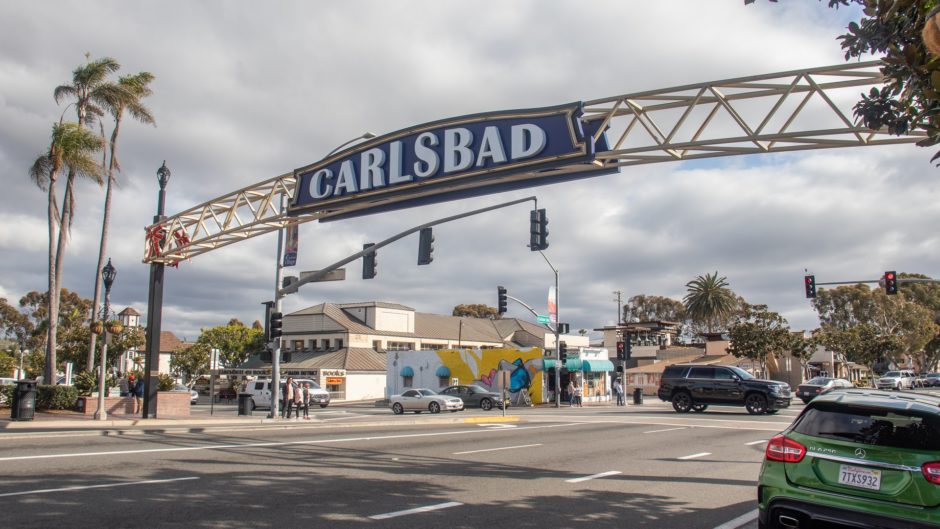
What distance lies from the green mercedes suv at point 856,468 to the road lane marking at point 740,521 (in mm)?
A: 1299

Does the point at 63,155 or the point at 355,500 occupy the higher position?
the point at 63,155

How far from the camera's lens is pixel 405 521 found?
769 centimetres

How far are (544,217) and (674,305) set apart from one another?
11429 centimetres

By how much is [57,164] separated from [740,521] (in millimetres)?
28456

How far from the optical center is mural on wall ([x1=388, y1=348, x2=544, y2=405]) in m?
47.3

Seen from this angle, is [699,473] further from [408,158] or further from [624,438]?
[408,158]

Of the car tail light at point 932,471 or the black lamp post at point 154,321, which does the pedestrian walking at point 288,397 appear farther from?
the car tail light at point 932,471

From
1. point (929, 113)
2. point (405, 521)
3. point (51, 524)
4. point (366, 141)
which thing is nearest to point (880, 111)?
point (929, 113)

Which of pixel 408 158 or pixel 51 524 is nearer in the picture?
pixel 51 524

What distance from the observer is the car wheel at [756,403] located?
90.7 feet

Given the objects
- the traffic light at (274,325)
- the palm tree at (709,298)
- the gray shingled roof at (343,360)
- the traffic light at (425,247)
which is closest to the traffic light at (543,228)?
the traffic light at (425,247)

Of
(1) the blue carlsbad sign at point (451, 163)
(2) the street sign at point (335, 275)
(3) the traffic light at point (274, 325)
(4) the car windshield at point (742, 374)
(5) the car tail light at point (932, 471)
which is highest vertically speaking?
(1) the blue carlsbad sign at point (451, 163)

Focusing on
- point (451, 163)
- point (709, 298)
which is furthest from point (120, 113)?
point (709, 298)

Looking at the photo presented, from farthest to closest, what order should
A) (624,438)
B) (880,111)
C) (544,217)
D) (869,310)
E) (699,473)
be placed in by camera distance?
(869,310)
(544,217)
(624,438)
(699,473)
(880,111)
